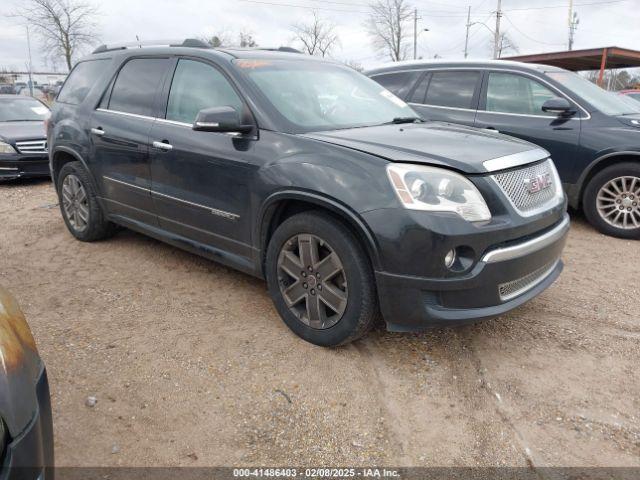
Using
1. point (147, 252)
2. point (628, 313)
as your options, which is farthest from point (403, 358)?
point (147, 252)

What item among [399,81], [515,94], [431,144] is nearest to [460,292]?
[431,144]

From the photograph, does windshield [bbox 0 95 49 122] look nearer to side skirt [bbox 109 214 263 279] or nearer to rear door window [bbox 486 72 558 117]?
side skirt [bbox 109 214 263 279]

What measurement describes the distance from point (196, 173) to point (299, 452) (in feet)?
6.82

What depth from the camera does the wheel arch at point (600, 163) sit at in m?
5.41

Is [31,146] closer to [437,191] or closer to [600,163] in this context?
[437,191]

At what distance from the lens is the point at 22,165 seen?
8.48m

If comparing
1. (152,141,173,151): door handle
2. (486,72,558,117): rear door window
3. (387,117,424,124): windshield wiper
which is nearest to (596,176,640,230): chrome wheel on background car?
(486,72,558,117): rear door window

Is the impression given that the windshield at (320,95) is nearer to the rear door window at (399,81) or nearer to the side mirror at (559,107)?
the side mirror at (559,107)

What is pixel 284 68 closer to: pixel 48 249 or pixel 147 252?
pixel 147 252

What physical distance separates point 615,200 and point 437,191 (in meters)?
3.77

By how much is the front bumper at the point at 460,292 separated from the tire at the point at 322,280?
13cm

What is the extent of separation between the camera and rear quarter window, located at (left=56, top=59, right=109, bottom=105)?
4867mm

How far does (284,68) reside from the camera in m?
3.84

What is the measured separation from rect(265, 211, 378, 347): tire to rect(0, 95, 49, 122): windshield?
8.49 metres
